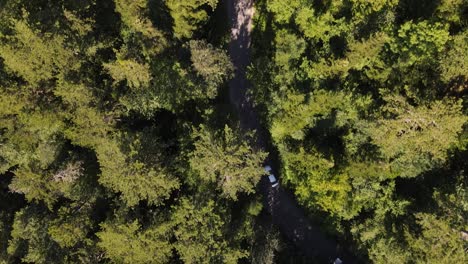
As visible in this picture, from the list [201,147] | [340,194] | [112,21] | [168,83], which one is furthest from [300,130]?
[112,21]

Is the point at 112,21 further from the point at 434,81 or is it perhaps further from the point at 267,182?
the point at 434,81

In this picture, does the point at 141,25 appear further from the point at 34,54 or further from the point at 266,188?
the point at 266,188

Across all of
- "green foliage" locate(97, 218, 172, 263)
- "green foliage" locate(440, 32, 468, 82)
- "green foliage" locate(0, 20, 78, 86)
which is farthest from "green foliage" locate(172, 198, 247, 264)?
"green foliage" locate(440, 32, 468, 82)

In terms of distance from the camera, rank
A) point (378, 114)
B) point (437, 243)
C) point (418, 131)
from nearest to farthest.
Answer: point (437, 243) → point (418, 131) → point (378, 114)

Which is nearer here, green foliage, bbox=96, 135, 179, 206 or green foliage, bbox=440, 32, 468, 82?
green foliage, bbox=440, 32, 468, 82

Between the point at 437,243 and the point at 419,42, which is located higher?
the point at 419,42

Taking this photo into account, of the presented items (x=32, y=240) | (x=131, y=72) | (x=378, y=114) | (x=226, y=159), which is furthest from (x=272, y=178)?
(x=32, y=240)

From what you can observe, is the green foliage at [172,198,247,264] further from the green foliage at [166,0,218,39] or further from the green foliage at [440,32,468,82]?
the green foliage at [440,32,468,82]
